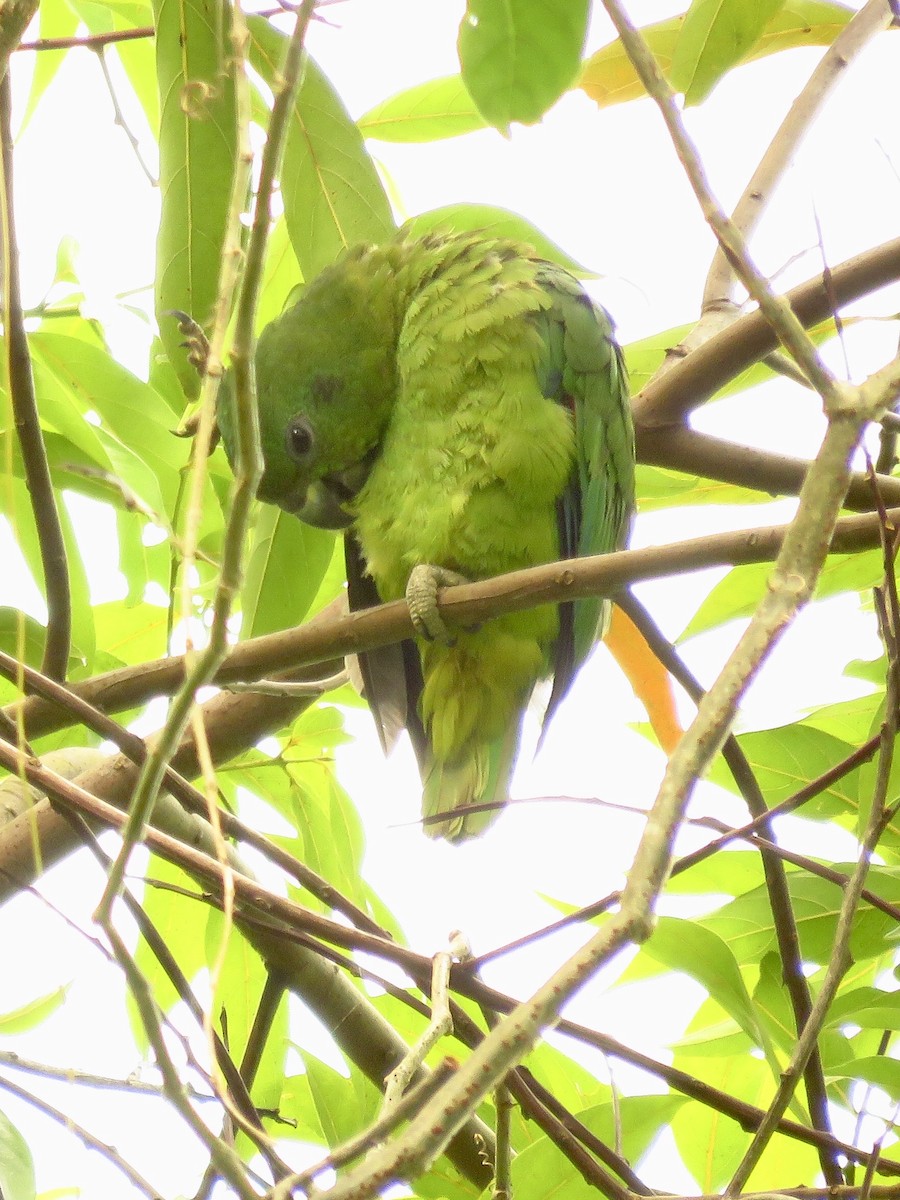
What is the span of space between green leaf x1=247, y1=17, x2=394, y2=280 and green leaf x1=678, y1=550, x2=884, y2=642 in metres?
0.83

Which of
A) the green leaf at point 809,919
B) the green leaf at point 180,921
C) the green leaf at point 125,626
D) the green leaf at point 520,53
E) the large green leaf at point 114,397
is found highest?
the green leaf at point 520,53

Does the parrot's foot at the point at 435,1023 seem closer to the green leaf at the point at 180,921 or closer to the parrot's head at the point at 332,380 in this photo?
the green leaf at the point at 180,921

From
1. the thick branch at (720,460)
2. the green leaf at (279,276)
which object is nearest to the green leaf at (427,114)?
the green leaf at (279,276)

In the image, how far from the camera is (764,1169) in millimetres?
1906

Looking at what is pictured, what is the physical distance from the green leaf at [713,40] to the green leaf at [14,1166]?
70.9 inches

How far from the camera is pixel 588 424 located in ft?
8.61

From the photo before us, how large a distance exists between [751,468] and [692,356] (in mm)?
248

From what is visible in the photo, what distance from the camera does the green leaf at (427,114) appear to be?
7.75 ft

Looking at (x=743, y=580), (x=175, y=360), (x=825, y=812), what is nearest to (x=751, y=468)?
(x=743, y=580)

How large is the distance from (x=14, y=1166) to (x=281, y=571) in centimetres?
109

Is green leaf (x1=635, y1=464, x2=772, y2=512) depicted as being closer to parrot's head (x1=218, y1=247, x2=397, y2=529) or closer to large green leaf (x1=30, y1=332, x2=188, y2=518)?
parrot's head (x1=218, y1=247, x2=397, y2=529)

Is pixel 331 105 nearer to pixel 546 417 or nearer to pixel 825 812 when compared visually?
pixel 546 417

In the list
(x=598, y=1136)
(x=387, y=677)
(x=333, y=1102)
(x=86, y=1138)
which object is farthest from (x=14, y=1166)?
(x=387, y=677)

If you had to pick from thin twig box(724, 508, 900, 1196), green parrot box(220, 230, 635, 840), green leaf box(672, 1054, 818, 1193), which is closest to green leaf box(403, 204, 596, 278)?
green parrot box(220, 230, 635, 840)
